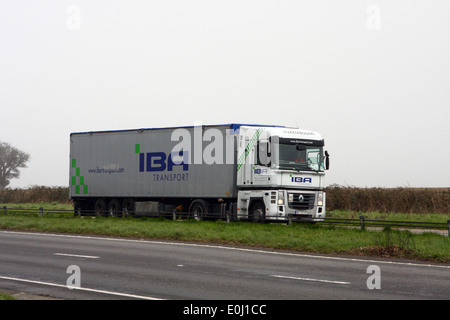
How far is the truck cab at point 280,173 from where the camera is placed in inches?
1036

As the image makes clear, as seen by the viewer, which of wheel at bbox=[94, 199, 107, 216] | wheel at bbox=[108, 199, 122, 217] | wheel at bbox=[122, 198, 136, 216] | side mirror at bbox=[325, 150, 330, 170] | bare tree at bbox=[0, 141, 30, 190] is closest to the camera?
side mirror at bbox=[325, 150, 330, 170]

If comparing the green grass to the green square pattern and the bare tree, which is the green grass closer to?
the green square pattern

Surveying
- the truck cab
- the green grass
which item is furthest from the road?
the truck cab

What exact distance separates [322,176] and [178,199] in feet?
25.6

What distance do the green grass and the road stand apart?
133cm

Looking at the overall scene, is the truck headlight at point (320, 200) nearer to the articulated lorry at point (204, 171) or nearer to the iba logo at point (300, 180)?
the articulated lorry at point (204, 171)

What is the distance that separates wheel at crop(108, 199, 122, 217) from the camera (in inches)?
1344

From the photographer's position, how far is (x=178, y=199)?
103 feet

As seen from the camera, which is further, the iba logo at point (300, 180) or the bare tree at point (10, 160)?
the bare tree at point (10, 160)

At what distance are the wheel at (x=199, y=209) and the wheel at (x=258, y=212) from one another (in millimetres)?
2707

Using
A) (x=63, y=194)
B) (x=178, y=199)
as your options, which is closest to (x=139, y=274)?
(x=178, y=199)

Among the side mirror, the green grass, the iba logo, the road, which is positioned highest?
the side mirror

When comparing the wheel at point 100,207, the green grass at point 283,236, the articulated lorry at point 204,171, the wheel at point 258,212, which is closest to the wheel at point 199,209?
the articulated lorry at point 204,171
